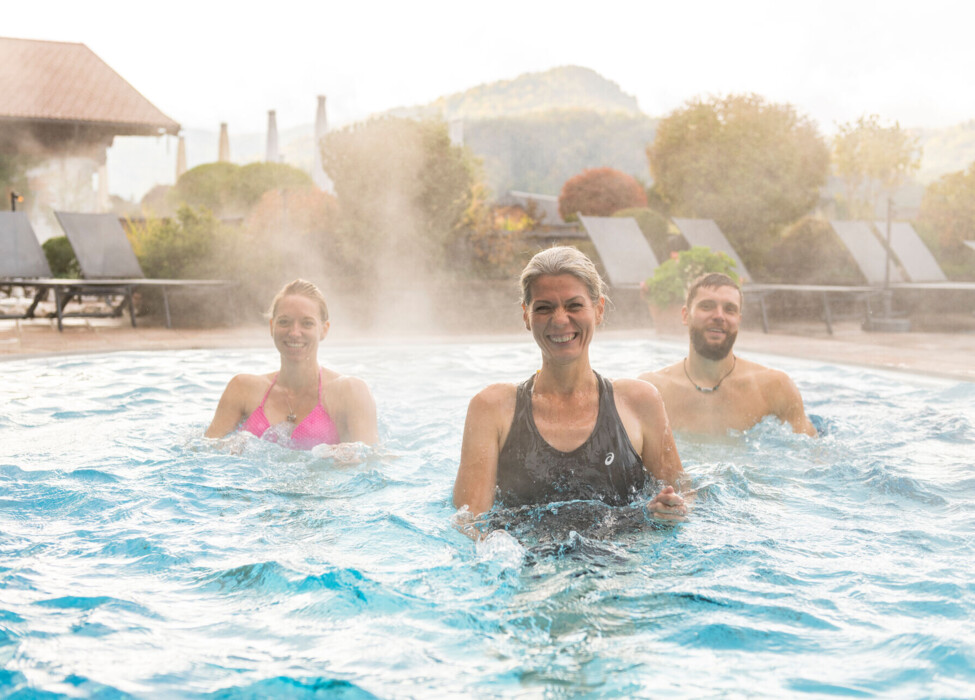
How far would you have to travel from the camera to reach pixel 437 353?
27.5 ft

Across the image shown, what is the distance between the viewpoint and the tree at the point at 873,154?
19672 millimetres

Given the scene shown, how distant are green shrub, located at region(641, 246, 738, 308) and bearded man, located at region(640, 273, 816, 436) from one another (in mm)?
4521

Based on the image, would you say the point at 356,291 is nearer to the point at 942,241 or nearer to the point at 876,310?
the point at 876,310

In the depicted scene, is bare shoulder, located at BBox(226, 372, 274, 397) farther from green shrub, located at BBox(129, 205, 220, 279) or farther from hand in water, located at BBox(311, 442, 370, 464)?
green shrub, located at BBox(129, 205, 220, 279)

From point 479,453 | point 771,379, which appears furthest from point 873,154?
point 479,453

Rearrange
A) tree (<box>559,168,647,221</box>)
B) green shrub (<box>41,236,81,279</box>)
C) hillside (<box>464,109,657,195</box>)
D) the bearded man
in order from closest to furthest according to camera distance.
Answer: the bearded man → green shrub (<box>41,236,81,279</box>) → tree (<box>559,168,647,221</box>) → hillside (<box>464,109,657,195</box>)

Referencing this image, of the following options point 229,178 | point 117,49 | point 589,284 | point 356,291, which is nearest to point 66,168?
point 117,49

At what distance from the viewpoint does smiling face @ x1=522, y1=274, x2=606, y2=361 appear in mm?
2438

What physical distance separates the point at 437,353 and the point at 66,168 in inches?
475

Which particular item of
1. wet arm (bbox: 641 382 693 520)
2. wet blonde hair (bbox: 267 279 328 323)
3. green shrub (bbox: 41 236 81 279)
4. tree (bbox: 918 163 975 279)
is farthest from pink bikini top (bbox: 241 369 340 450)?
tree (bbox: 918 163 975 279)

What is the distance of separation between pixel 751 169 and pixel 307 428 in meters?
12.9

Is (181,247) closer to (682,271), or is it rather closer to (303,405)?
(682,271)

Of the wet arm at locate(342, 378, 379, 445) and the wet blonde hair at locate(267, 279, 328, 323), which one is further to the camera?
the wet arm at locate(342, 378, 379, 445)

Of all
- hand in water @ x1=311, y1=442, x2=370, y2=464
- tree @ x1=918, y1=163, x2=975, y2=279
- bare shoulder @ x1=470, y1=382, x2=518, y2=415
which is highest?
tree @ x1=918, y1=163, x2=975, y2=279
